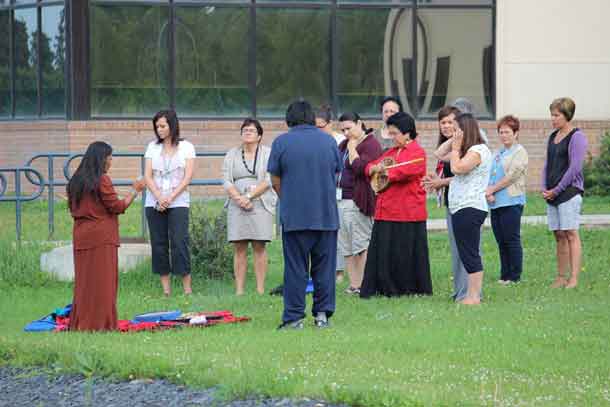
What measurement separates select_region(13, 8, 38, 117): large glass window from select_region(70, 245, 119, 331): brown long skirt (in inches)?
542

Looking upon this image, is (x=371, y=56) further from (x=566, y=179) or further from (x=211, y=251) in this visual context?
(x=566, y=179)

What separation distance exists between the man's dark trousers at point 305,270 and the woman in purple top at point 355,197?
237 centimetres

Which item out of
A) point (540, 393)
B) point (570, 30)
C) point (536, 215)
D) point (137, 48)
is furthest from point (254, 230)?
point (570, 30)

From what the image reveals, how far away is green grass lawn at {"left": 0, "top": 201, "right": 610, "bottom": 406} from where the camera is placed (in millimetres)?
7781

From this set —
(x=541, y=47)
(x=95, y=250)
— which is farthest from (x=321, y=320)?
(x=541, y=47)

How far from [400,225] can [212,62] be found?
11.8 metres

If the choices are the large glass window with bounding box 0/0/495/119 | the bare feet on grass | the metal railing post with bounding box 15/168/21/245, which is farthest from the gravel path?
the large glass window with bounding box 0/0/495/119

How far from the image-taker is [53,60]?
23672 mm

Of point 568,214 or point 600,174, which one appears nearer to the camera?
point 568,214

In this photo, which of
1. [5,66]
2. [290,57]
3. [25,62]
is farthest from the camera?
Answer: [5,66]

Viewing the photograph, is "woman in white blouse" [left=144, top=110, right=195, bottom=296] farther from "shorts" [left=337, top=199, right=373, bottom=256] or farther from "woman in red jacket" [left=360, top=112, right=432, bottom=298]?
"woman in red jacket" [left=360, top=112, right=432, bottom=298]

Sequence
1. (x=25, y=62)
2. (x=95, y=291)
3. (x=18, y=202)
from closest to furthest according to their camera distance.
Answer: (x=95, y=291)
(x=18, y=202)
(x=25, y=62)

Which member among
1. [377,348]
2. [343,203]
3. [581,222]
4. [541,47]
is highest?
[541,47]

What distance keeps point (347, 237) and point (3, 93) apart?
44.4ft
